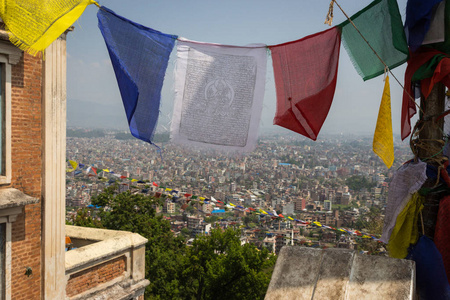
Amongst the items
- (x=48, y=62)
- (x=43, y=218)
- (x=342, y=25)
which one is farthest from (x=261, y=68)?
(x=43, y=218)

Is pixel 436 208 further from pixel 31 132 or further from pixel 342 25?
pixel 31 132

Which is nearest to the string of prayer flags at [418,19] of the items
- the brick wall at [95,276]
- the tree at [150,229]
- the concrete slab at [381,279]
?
the concrete slab at [381,279]

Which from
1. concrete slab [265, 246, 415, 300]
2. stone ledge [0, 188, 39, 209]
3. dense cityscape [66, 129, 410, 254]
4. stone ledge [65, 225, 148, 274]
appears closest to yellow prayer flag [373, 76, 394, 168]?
concrete slab [265, 246, 415, 300]

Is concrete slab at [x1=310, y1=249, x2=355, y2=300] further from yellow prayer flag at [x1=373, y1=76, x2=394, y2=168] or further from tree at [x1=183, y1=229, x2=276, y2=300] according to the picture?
tree at [x1=183, y1=229, x2=276, y2=300]

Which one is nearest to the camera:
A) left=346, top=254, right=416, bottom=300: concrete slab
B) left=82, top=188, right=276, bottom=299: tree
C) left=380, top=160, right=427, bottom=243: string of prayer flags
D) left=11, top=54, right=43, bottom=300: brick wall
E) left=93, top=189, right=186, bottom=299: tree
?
left=346, top=254, right=416, bottom=300: concrete slab

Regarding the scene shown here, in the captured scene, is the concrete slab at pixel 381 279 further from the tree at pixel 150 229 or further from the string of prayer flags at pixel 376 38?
the tree at pixel 150 229

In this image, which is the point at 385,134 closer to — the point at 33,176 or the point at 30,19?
the point at 30,19
